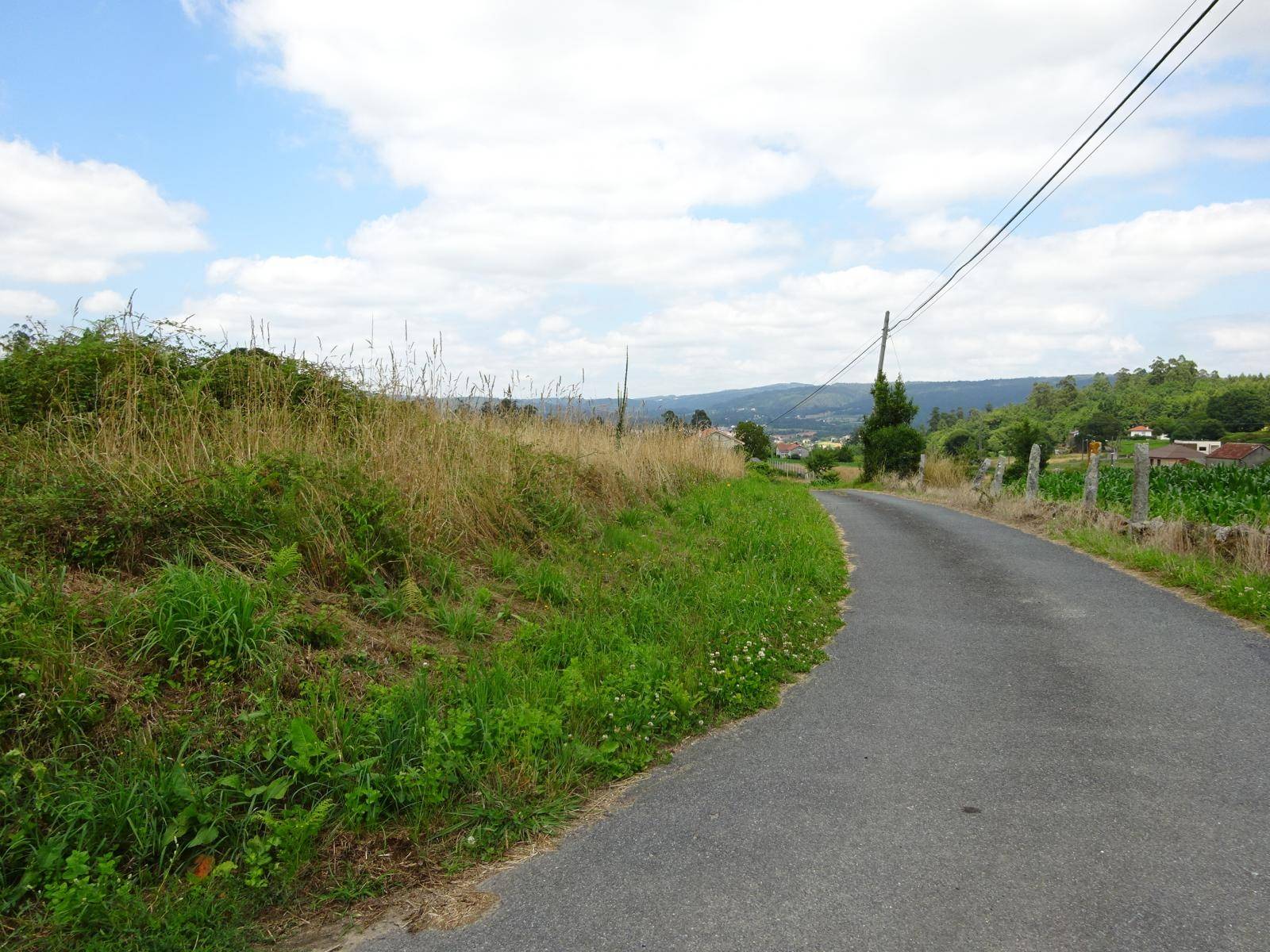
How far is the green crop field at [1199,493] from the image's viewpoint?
1157 centimetres

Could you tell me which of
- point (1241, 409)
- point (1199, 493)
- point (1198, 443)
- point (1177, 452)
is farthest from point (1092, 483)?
point (1241, 409)

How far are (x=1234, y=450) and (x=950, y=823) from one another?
2686cm

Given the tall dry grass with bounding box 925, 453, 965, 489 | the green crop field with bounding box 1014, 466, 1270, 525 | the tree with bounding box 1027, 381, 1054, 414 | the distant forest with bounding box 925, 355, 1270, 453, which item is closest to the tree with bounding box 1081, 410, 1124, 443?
the distant forest with bounding box 925, 355, 1270, 453

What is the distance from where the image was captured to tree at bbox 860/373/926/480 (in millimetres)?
39125

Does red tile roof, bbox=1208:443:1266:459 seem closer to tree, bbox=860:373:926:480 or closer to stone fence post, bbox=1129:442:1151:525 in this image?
stone fence post, bbox=1129:442:1151:525

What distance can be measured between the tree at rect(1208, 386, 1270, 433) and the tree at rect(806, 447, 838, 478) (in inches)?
1080

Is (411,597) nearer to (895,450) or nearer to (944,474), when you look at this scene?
(944,474)

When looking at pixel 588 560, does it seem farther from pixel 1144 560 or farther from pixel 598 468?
pixel 1144 560

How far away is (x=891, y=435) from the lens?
131ft

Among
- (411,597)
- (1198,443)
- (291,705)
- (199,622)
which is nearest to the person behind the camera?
(291,705)

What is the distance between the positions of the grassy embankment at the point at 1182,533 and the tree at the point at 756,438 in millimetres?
37375

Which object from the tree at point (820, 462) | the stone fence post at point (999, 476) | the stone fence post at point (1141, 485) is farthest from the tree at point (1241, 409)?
the stone fence post at point (1141, 485)

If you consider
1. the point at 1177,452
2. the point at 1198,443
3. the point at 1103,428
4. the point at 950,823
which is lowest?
the point at 950,823

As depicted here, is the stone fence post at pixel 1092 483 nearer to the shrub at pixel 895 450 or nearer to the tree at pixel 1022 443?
the shrub at pixel 895 450
